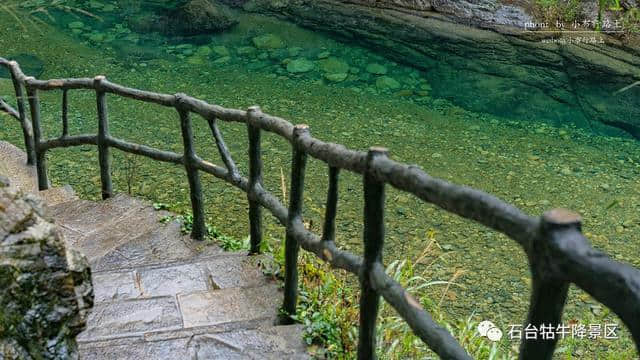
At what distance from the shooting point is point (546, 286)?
4.94ft

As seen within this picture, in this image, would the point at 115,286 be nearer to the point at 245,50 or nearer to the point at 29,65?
the point at 29,65

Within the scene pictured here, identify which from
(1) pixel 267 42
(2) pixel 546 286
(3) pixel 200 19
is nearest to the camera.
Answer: (2) pixel 546 286

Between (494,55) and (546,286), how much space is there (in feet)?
35.5

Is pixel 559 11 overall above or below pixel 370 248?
below

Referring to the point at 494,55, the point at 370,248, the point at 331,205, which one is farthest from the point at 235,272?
the point at 494,55

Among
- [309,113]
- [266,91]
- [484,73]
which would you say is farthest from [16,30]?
[484,73]

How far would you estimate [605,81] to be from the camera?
10781 millimetres

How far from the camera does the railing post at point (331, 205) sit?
272cm

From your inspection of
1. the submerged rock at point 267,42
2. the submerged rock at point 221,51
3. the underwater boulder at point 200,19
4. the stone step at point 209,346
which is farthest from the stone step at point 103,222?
the underwater boulder at point 200,19

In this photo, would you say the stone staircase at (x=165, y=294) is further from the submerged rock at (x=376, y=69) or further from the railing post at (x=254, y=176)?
the submerged rock at (x=376, y=69)

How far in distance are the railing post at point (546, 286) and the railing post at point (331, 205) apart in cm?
123

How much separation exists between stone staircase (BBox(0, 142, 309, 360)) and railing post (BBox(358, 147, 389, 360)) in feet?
1.34

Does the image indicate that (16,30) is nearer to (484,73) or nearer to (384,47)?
(384,47)

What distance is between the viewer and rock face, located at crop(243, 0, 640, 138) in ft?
33.0
